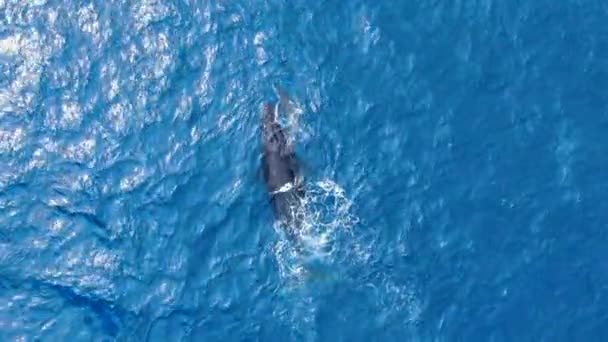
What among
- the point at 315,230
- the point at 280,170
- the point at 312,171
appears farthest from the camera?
the point at 312,171

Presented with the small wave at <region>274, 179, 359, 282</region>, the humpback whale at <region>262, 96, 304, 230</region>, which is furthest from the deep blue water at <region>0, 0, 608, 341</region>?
the humpback whale at <region>262, 96, 304, 230</region>

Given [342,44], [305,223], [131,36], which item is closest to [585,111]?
[342,44]

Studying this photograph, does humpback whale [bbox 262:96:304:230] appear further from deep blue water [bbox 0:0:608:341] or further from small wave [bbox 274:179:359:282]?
deep blue water [bbox 0:0:608:341]

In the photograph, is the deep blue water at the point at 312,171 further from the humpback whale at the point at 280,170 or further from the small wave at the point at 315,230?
the humpback whale at the point at 280,170

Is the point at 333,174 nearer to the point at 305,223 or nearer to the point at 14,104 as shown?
the point at 305,223

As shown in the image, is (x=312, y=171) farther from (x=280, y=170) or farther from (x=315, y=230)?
(x=315, y=230)

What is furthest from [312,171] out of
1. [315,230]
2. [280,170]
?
[315,230]
